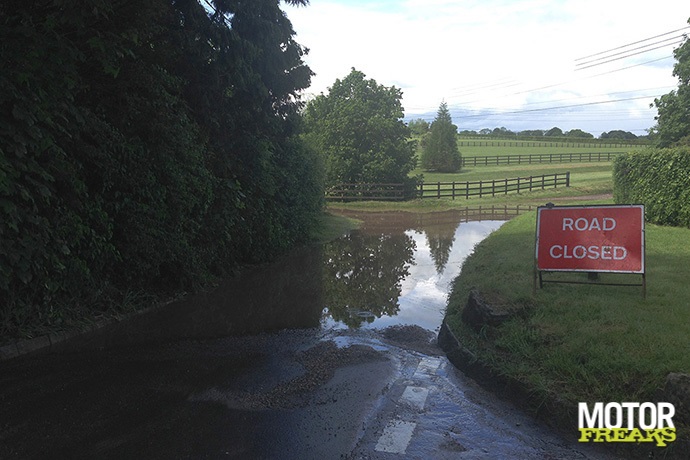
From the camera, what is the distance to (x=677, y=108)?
2659 cm

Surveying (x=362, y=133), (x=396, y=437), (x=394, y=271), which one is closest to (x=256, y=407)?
(x=396, y=437)

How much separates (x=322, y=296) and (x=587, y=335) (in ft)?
17.4

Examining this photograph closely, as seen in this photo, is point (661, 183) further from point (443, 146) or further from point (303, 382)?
point (443, 146)

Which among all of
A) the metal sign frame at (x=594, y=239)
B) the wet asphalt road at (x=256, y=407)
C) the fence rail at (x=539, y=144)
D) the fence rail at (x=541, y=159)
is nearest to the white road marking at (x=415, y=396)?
the wet asphalt road at (x=256, y=407)

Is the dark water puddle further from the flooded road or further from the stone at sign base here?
the stone at sign base

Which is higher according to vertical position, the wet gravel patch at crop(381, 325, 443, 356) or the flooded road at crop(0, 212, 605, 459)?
the flooded road at crop(0, 212, 605, 459)

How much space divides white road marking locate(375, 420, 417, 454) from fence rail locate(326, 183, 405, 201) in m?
29.2

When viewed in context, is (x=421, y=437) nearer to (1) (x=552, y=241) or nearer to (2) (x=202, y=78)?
(1) (x=552, y=241)

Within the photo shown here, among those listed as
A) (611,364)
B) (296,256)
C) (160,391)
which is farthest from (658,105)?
(160,391)

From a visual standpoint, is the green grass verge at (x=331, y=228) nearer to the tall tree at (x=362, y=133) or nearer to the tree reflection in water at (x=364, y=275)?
the tree reflection in water at (x=364, y=275)

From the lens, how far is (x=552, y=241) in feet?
24.3

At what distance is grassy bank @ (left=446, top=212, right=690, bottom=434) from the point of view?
462 centimetres

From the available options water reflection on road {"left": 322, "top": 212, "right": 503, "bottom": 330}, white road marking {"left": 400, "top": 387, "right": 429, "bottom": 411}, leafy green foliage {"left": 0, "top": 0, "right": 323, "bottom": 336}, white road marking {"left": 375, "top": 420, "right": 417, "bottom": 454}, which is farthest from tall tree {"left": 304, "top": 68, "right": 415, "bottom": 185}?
white road marking {"left": 375, "top": 420, "right": 417, "bottom": 454}

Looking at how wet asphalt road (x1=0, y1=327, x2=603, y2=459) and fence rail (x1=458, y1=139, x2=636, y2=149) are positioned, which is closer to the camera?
wet asphalt road (x1=0, y1=327, x2=603, y2=459)
